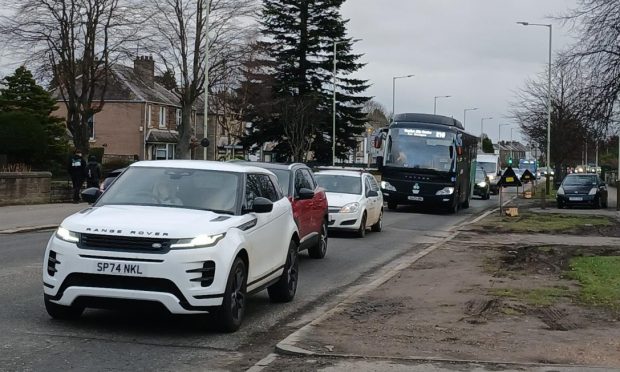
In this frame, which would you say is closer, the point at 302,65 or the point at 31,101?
the point at 31,101

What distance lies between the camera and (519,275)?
1301 cm

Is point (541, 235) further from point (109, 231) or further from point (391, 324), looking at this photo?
point (109, 231)

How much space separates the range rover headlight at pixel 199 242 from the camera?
7.52m

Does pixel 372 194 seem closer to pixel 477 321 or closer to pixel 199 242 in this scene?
pixel 477 321

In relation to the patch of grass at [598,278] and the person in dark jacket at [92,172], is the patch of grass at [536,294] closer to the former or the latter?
the patch of grass at [598,278]

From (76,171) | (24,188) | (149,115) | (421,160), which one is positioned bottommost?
(24,188)

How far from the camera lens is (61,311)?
8.28 meters

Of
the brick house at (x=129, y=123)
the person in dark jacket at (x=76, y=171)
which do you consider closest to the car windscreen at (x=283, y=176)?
the person in dark jacket at (x=76, y=171)

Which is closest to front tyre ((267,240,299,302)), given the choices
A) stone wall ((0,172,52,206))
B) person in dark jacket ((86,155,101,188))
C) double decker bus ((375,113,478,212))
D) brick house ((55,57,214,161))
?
stone wall ((0,172,52,206))

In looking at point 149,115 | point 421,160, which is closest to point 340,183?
point 421,160

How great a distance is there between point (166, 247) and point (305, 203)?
6.64 meters

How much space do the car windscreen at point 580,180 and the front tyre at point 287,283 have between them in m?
30.5

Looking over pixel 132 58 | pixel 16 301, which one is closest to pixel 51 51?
pixel 132 58

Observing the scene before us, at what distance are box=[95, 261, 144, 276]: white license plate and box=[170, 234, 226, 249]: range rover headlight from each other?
0.36m
